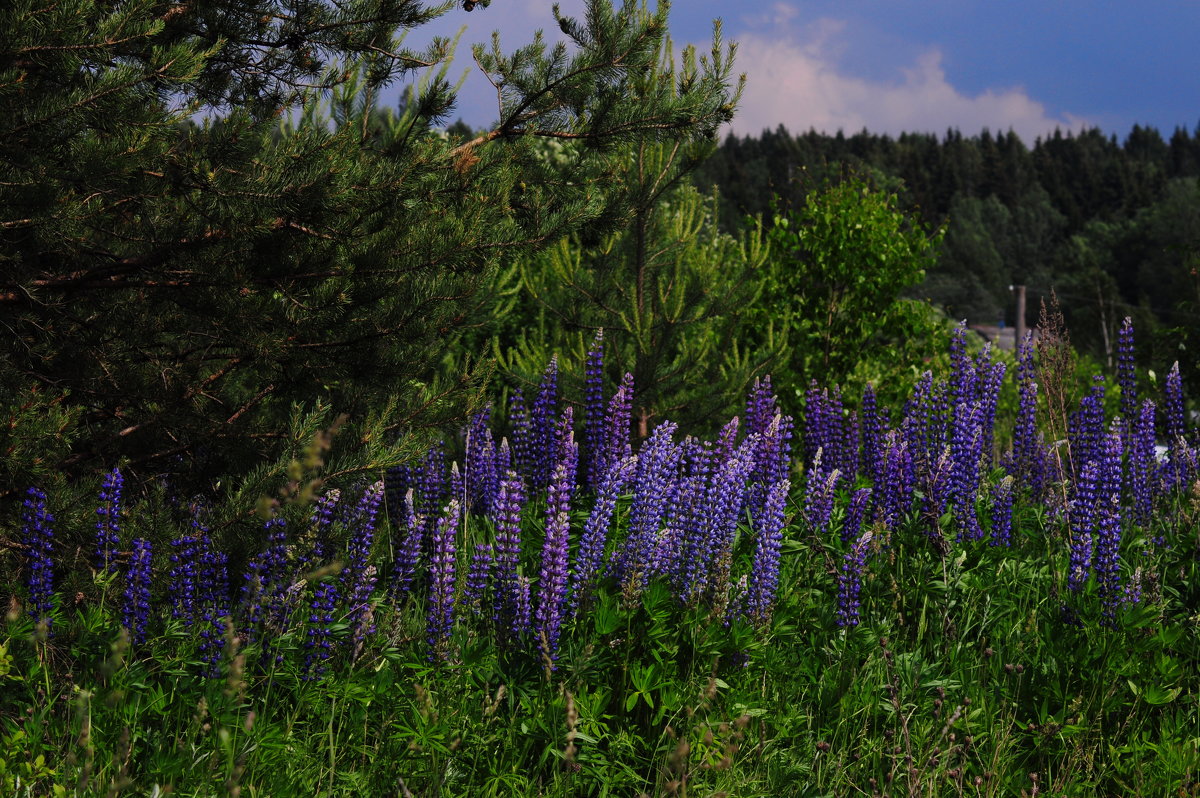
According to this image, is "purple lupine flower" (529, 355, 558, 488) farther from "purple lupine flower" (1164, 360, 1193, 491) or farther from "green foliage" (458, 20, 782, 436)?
"purple lupine flower" (1164, 360, 1193, 491)

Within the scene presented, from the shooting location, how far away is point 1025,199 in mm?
116812

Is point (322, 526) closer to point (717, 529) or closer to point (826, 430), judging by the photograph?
point (717, 529)

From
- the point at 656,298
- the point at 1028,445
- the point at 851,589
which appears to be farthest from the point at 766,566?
the point at 656,298

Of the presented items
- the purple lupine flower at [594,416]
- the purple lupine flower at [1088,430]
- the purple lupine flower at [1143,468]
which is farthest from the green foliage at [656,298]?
the purple lupine flower at [1143,468]

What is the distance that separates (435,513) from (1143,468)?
4.40m

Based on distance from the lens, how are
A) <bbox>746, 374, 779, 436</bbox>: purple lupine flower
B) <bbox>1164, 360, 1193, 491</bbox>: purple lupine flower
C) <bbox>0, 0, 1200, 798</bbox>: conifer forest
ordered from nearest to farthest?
<bbox>0, 0, 1200, 798</bbox>: conifer forest < <bbox>1164, 360, 1193, 491</bbox>: purple lupine flower < <bbox>746, 374, 779, 436</bbox>: purple lupine flower

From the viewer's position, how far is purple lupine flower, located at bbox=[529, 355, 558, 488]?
631 cm

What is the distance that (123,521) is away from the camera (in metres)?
4.53

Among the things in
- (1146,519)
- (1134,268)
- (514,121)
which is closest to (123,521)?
(514,121)

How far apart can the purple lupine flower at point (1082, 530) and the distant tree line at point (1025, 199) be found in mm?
62598

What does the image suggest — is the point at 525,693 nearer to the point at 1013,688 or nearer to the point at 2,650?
the point at 2,650

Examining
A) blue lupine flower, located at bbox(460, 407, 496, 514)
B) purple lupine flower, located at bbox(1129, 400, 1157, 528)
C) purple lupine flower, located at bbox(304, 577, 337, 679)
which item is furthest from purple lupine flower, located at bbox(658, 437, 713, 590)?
purple lupine flower, located at bbox(1129, 400, 1157, 528)

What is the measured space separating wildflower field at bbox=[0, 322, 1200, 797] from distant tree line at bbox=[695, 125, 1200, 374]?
63.0 metres

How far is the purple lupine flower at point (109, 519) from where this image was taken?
4129 millimetres
